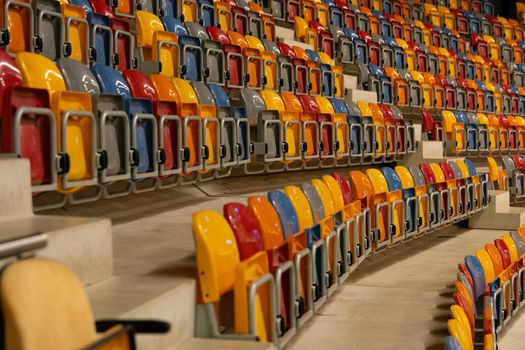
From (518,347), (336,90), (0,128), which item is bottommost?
(518,347)

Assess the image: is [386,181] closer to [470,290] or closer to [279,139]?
[279,139]

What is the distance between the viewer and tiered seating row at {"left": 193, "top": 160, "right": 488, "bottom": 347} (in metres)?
0.98

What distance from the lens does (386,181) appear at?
7.01ft

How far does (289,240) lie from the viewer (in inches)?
46.4

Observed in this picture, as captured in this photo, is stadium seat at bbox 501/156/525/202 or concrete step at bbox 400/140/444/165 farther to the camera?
stadium seat at bbox 501/156/525/202

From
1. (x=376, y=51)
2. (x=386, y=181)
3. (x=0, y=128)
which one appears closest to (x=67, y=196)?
(x=0, y=128)

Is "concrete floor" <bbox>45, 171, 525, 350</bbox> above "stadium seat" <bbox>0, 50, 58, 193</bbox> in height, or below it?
below

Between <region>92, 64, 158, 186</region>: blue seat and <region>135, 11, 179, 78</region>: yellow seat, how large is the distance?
533 millimetres

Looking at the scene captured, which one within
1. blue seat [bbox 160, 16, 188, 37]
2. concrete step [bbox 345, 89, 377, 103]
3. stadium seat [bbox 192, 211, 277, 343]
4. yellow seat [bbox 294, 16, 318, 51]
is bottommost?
stadium seat [bbox 192, 211, 277, 343]

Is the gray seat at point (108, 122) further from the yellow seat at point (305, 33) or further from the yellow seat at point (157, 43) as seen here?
the yellow seat at point (305, 33)

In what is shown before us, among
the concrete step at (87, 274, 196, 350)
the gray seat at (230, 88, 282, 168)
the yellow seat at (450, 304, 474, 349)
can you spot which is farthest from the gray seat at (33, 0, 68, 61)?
the yellow seat at (450, 304, 474, 349)

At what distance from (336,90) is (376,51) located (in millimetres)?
893

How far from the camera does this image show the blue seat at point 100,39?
1785 millimetres

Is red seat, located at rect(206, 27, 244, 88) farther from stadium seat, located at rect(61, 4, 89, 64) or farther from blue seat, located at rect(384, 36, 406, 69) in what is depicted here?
blue seat, located at rect(384, 36, 406, 69)
